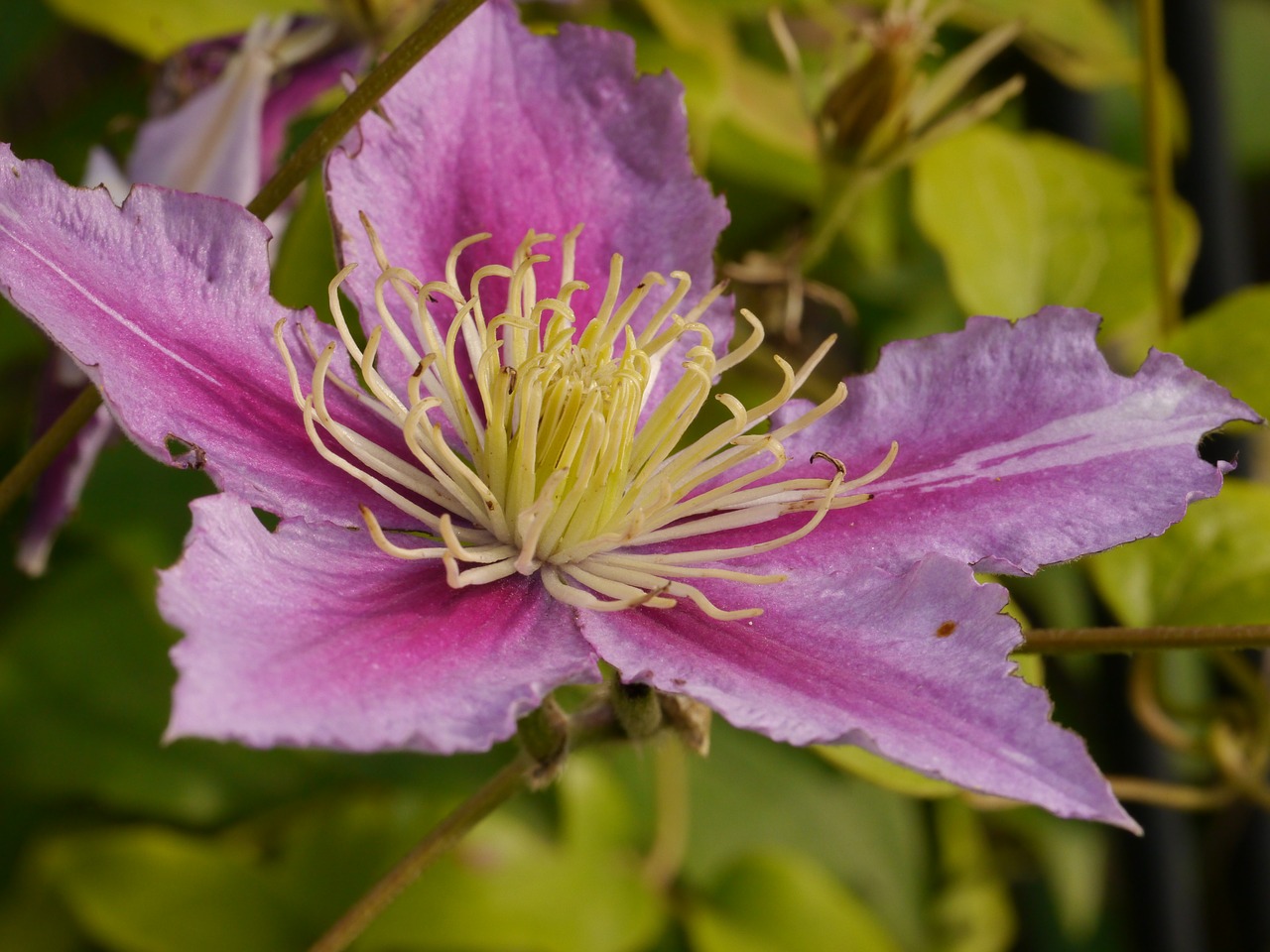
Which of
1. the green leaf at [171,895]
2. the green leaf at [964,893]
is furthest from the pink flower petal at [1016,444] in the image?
the green leaf at [964,893]

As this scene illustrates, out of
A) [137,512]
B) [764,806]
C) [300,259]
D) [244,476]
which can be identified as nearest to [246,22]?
[300,259]

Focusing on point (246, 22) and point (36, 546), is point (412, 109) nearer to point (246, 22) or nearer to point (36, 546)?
point (36, 546)

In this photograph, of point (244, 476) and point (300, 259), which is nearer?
point (244, 476)

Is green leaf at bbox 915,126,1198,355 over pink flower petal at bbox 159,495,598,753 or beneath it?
beneath

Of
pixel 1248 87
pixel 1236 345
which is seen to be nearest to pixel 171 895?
pixel 1236 345

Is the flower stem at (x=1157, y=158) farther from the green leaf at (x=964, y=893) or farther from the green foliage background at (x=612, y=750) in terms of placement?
the green leaf at (x=964, y=893)

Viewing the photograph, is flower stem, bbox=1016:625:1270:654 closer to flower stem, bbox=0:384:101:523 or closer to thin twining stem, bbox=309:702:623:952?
thin twining stem, bbox=309:702:623:952

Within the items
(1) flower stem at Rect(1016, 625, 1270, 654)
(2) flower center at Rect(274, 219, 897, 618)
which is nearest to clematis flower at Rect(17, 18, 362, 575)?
(2) flower center at Rect(274, 219, 897, 618)
